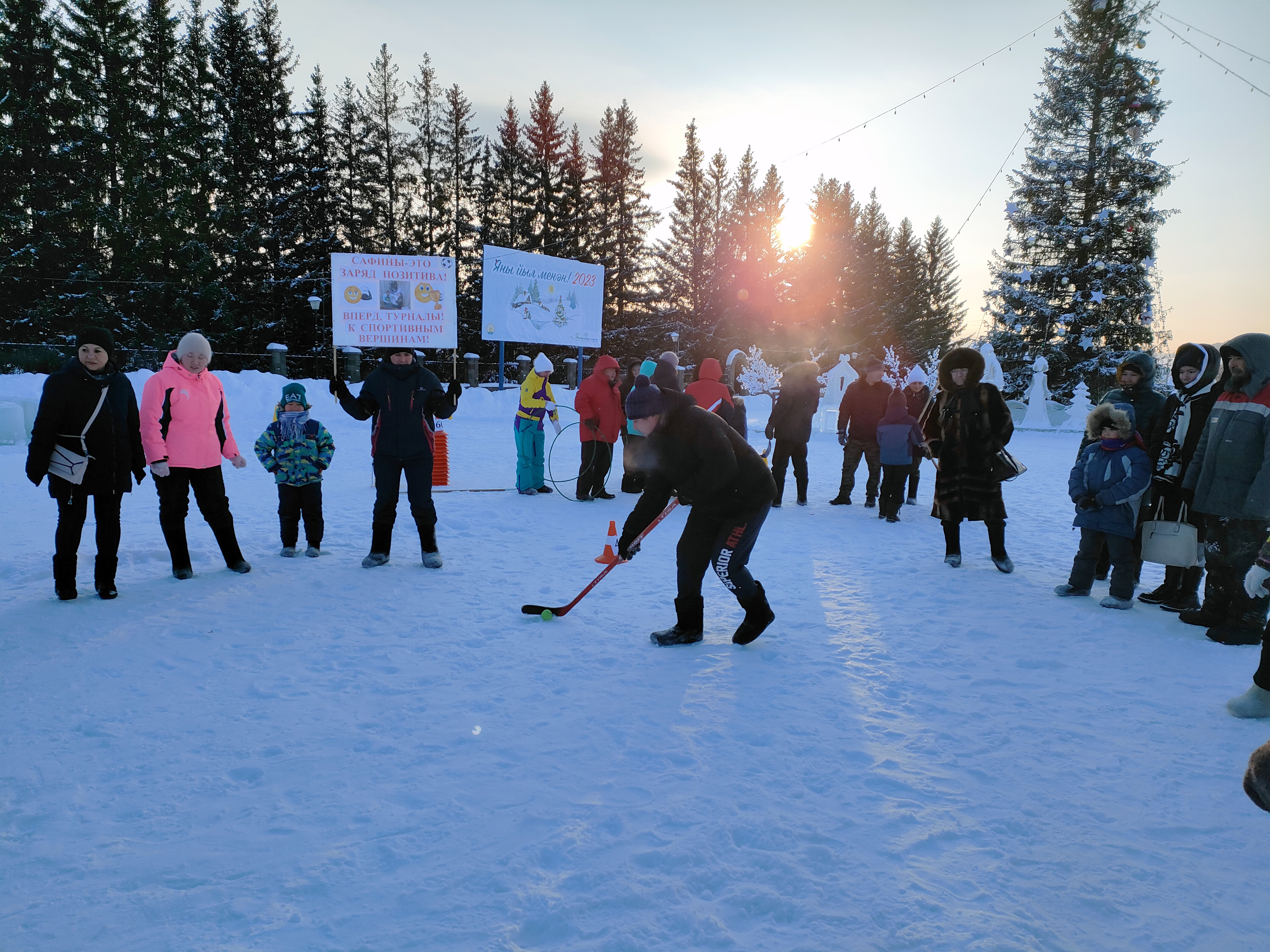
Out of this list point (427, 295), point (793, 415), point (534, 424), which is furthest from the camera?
point (427, 295)

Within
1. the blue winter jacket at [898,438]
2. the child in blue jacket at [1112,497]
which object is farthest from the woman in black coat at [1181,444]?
the blue winter jacket at [898,438]

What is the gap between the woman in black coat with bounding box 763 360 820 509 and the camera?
8.80 meters

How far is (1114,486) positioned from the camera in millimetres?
5141

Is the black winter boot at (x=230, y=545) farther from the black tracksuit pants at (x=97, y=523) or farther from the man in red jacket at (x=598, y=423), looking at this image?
the man in red jacket at (x=598, y=423)

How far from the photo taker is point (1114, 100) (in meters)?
27.0

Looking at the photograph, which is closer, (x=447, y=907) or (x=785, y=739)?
(x=447, y=907)

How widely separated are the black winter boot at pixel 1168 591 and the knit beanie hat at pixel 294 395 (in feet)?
22.3

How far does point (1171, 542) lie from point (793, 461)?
187 inches

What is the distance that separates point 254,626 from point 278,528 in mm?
3036

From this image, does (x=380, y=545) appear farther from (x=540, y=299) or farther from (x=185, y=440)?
(x=540, y=299)

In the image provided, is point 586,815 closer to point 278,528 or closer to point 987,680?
point 987,680

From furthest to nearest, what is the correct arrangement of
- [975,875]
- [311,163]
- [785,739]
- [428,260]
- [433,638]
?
[311,163] → [428,260] → [433,638] → [785,739] → [975,875]

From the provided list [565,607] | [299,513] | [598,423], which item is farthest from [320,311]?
[565,607]

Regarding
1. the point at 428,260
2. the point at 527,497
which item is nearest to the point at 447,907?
the point at 527,497
